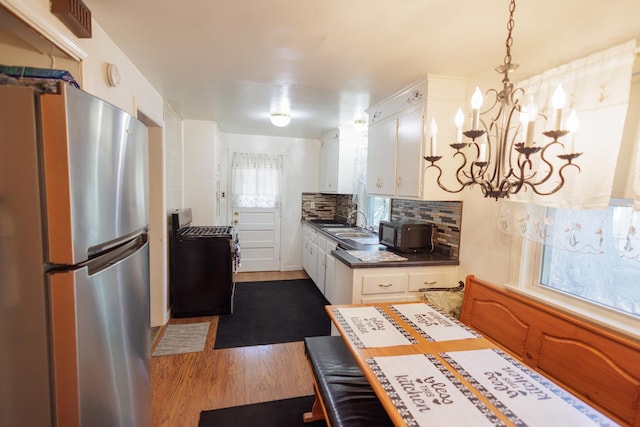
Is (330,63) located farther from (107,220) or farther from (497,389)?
(497,389)

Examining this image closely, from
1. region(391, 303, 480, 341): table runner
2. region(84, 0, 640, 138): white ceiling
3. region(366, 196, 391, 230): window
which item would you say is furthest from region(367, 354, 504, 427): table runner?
region(366, 196, 391, 230): window

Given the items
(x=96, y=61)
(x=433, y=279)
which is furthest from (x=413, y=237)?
(x=96, y=61)

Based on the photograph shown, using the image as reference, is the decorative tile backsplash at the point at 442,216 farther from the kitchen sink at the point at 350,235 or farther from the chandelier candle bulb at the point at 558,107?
the chandelier candle bulb at the point at 558,107

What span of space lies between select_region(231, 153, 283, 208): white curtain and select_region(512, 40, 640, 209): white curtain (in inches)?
162

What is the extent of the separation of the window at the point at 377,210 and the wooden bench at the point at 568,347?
185cm

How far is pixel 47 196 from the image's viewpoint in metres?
0.83

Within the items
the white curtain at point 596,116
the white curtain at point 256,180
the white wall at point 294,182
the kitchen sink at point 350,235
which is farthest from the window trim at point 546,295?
the white curtain at point 256,180

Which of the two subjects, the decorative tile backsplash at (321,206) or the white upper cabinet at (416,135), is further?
the decorative tile backsplash at (321,206)

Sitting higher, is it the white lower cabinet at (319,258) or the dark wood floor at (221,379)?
the white lower cabinet at (319,258)

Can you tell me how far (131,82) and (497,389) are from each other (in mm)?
2740

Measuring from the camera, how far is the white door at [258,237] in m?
5.20

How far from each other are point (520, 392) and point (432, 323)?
56cm

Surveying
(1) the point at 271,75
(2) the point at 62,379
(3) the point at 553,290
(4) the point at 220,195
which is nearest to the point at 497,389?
(3) the point at 553,290

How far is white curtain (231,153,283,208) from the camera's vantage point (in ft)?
16.7
